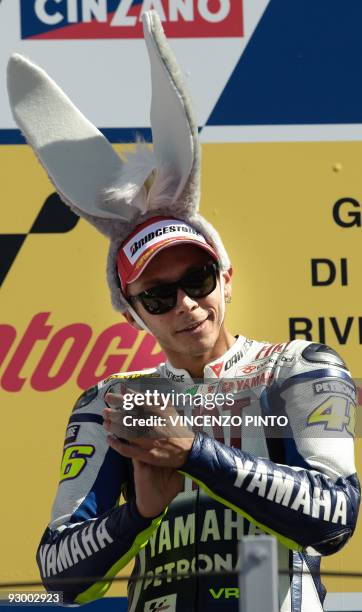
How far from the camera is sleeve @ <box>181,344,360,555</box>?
1939 millimetres

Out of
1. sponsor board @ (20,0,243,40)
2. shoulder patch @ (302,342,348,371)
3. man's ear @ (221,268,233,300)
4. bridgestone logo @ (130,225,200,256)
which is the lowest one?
shoulder patch @ (302,342,348,371)

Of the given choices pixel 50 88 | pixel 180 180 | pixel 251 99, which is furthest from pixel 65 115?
pixel 251 99

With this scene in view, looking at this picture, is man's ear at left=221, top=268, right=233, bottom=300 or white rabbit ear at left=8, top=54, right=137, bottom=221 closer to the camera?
man's ear at left=221, top=268, right=233, bottom=300

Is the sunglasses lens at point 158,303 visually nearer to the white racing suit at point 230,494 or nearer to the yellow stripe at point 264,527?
the white racing suit at point 230,494

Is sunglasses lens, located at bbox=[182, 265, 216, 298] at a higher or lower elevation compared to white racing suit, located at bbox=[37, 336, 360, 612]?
higher

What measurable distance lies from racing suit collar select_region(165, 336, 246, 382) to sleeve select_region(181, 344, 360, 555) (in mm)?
204

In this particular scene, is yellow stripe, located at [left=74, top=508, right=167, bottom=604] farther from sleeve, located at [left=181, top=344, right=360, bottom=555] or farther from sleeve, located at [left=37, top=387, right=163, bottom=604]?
sleeve, located at [left=181, top=344, right=360, bottom=555]

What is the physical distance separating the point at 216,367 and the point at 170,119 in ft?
1.63

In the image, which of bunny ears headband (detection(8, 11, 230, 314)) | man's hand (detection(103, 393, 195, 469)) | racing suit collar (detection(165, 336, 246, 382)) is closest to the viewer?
man's hand (detection(103, 393, 195, 469))

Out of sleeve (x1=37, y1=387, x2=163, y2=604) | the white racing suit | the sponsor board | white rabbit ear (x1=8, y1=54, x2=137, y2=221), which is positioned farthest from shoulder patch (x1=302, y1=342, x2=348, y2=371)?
the sponsor board

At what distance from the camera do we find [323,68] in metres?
2.95

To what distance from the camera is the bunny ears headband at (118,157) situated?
8.00ft

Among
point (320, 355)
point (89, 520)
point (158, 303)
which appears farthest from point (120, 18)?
point (89, 520)

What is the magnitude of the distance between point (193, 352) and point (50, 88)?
68 cm
